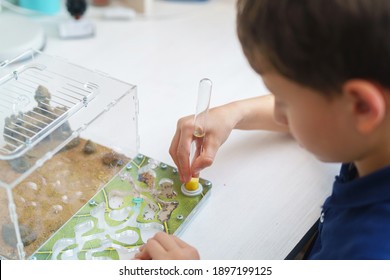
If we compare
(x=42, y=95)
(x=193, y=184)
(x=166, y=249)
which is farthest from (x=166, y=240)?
(x=42, y=95)

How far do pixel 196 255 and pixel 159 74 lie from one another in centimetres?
45

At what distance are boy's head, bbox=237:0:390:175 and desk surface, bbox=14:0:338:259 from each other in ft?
0.60

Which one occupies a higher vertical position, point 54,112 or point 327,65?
point 327,65

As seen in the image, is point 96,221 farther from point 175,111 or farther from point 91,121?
point 175,111

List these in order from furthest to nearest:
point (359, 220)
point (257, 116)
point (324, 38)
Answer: point (257, 116) < point (359, 220) < point (324, 38)

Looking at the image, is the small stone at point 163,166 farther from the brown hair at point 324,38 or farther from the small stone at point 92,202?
the brown hair at point 324,38

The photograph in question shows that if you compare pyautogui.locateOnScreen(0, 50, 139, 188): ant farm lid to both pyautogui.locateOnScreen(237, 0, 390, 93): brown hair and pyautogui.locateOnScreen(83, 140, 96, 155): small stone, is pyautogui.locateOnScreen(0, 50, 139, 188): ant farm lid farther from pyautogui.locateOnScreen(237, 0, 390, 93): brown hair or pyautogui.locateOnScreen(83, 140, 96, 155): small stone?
pyautogui.locateOnScreen(237, 0, 390, 93): brown hair

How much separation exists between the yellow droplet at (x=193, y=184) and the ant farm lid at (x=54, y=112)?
0.11m

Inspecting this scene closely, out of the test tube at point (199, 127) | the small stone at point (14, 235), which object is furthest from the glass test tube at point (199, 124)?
the small stone at point (14, 235)

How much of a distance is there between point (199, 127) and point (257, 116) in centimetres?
14

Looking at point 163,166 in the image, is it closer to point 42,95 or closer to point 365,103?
point 42,95

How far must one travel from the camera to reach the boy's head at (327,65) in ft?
1.47

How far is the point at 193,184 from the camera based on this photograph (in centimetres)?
72

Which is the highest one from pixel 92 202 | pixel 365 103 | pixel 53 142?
pixel 365 103
